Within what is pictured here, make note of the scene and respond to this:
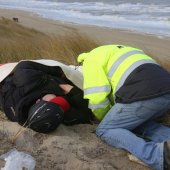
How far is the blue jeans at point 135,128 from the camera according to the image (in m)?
4.21

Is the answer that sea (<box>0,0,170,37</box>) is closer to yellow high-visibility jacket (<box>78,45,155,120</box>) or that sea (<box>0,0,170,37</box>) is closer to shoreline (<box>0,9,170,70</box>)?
shoreline (<box>0,9,170,70</box>)

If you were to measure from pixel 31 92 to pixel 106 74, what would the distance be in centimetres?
76

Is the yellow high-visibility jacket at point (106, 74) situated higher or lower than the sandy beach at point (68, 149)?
higher

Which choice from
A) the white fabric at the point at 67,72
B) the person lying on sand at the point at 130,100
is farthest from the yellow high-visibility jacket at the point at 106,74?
the white fabric at the point at 67,72

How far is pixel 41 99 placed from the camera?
4.59m

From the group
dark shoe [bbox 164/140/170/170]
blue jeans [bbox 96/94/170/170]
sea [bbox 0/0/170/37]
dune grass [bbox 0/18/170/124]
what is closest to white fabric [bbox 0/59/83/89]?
blue jeans [bbox 96/94/170/170]

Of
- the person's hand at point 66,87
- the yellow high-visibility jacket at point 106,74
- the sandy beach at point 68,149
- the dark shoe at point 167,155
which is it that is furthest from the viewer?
the person's hand at point 66,87

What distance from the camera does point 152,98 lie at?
4.37 m

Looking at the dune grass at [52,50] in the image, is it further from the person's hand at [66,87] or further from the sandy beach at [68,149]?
the sandy beach at [68,149]

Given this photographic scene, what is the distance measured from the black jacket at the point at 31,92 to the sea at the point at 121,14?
1049 centimetres

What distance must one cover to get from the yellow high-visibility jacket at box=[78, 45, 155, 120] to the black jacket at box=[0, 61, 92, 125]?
219 millimetres

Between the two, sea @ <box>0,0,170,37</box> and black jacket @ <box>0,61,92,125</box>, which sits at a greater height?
black jacket @ <box>0,61,92,125</box>

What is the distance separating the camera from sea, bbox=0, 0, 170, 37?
56.6 feet

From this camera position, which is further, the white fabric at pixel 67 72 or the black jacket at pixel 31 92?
the white fabric at pixel 67 72
